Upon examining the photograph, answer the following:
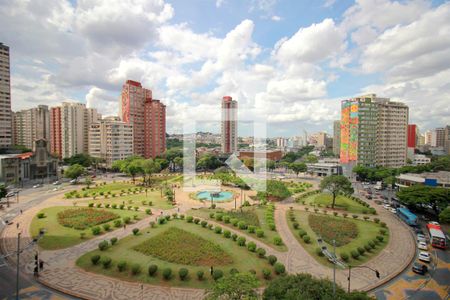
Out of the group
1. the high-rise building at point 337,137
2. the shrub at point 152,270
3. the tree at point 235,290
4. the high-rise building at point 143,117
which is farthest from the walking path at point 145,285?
the high-rise building at point 337,137

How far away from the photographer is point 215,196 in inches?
1572

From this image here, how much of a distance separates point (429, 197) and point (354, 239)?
1316 centimetres

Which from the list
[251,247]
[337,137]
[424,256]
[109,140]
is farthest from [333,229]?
[337,137]

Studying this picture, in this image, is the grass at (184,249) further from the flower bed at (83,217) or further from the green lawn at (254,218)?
the flower bed at (83,217)

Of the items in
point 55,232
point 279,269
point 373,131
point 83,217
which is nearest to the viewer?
point 279,269

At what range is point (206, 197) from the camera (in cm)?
3888

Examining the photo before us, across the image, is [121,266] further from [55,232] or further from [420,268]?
[420,268]

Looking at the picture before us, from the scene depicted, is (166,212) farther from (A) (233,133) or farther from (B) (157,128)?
(A) (233,133)

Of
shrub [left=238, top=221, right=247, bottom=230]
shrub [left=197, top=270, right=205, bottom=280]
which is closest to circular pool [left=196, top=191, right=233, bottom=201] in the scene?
shrub [left=238, top=221, right=247, bottom=230]

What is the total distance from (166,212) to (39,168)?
39.9 meters

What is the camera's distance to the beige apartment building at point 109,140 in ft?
208

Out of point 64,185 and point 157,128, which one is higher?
point 157,128

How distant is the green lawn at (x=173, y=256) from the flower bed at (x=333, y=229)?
819 cm

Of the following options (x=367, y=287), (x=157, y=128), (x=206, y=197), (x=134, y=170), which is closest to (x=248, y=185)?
(x=206, y=197)
